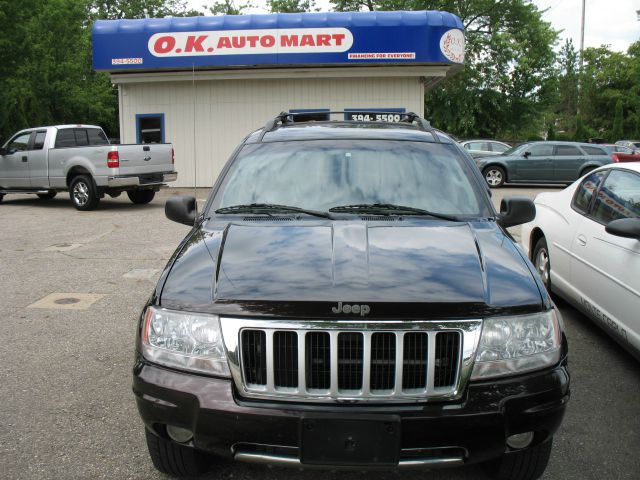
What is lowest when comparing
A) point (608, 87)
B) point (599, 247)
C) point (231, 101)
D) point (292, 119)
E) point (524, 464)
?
point (524, 464)

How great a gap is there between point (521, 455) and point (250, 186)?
206 cm

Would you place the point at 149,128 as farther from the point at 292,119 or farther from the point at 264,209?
the point at 264,209

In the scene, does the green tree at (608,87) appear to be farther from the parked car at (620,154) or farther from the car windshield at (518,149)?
the car windshield at (518,149)

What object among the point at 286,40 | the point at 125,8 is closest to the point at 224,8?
the point at 125,8

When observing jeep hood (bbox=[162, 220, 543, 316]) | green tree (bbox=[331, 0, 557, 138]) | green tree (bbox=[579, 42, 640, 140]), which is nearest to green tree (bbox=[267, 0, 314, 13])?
green tree (bbox=[331, 0, 557, 138])

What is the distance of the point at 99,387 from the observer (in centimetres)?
411

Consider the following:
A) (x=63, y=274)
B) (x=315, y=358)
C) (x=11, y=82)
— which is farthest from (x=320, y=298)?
(x=11, y=82)

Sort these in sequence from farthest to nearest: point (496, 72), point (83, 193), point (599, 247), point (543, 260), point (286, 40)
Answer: point (496, 72), point (286, 40), point (83, 193), point (543, 260), point (599, 247)

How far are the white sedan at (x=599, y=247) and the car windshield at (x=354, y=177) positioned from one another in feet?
3.79

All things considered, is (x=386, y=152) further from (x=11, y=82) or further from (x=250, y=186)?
(x=11, y=82)

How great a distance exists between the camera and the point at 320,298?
2.44 metres

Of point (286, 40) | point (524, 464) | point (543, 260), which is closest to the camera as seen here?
point (524, 464)

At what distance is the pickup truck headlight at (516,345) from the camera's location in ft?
7.99

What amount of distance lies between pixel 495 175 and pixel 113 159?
38.0 ft
